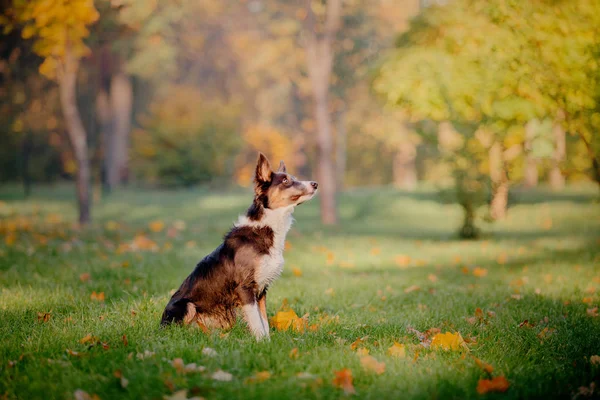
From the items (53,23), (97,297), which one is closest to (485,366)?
(97,297)

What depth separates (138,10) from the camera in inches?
540

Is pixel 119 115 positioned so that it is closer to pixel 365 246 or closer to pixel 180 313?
pixel 365 246

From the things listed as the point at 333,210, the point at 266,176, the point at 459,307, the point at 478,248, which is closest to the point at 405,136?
the point at 333,210

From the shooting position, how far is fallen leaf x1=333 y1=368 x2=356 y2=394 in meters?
3.46

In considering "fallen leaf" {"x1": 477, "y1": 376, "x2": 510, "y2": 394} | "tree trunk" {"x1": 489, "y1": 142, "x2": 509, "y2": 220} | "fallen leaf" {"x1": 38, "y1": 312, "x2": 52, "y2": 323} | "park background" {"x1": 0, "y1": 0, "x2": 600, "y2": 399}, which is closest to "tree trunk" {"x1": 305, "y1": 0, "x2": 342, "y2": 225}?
"park background" {"x1": 0, "y1": 0, "x2": 600, "y2": 399}

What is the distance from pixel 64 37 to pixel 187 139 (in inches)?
698

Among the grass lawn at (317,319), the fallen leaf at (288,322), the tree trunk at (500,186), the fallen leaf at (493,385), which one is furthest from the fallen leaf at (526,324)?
the tree trunk at (500,186)

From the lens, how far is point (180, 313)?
4.63m

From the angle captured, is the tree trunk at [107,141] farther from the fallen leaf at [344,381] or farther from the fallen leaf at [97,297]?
the fallen leaf at [344,381]

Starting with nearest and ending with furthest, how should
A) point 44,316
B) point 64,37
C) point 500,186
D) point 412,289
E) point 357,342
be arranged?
point 357,342, point 44,316, point 412,289, point 64,37, point 500,186

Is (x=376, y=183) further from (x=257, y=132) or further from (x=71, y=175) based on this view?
(x=71, y=175)

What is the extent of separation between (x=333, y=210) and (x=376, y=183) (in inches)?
1453

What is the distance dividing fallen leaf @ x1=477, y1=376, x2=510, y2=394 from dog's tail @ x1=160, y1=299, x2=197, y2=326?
244 cm

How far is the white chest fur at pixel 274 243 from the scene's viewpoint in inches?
184
